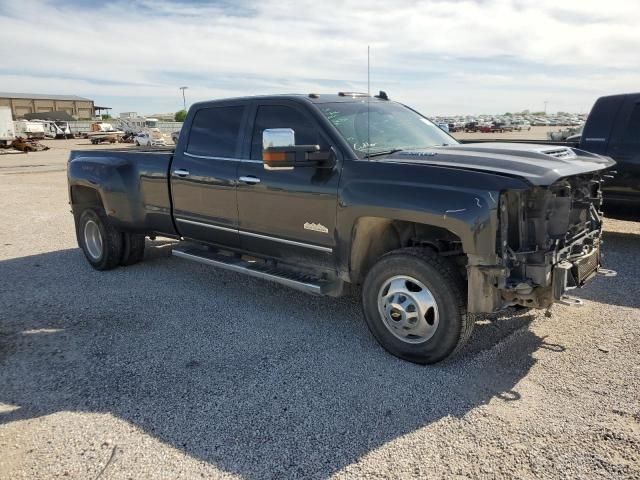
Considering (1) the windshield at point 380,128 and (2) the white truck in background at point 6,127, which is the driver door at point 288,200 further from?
(2) the white truck in background at point 6,127

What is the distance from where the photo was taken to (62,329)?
4.88 metres

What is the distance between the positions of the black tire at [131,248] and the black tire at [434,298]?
12.1 feet

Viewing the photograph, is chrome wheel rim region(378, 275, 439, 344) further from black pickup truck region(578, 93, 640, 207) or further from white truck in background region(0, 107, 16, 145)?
white truck in background region(0, 107, 16, 145)

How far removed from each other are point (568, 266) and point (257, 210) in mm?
2613

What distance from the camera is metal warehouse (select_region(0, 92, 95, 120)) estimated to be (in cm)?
10112

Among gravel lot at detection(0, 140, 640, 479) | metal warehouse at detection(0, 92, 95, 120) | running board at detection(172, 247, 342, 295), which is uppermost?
metal warehouse at detection(0, 92, 95, 120)

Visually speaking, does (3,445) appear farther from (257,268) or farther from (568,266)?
(568,266)

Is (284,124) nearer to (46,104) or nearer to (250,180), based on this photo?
(250,180)

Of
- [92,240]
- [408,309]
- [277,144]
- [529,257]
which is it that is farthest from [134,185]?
[529,257]

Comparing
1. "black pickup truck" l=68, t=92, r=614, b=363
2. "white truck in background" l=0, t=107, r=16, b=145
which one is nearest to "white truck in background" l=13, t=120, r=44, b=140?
"white truck in background" l=0, t=107, r=16, b=145

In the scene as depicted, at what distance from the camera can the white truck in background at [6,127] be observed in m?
37.7

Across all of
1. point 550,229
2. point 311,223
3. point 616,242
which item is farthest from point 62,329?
point 616,242

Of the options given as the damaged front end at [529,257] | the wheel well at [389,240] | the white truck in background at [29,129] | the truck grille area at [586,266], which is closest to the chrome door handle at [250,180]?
the wheel well at [389,240]

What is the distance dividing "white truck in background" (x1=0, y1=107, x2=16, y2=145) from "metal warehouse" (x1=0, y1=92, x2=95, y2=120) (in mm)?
67397
